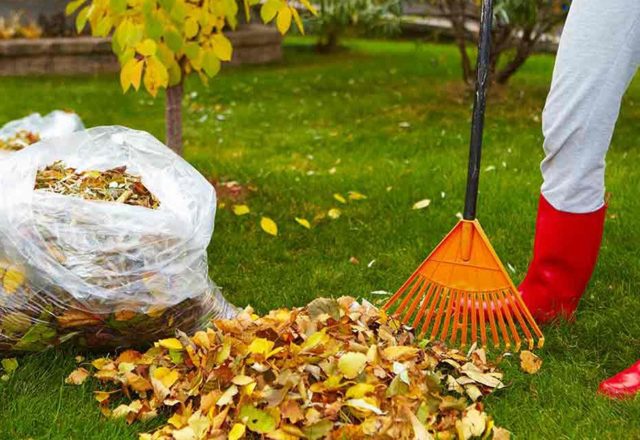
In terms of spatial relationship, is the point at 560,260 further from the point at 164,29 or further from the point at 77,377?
the point at 164,29

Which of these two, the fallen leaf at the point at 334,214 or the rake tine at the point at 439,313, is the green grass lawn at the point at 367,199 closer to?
the fallen leaf at the point at 334,214

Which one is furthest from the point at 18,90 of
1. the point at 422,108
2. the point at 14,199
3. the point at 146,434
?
the point at 146,434

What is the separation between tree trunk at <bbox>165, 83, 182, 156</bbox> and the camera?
142 inches

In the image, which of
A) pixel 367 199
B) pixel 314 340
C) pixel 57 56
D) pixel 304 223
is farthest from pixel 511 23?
pixel 57 56

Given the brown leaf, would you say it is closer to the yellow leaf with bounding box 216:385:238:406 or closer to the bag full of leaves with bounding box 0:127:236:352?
the bag full of leaves with bounding box 0:127:236:352

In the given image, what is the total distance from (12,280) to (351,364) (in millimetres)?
861

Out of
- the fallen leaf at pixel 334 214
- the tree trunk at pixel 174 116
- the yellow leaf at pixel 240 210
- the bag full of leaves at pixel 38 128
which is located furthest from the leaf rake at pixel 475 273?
the bag full of leaves at pixel 38 128

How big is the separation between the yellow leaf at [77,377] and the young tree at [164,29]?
978mm

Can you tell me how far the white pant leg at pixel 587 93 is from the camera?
81.3 inches

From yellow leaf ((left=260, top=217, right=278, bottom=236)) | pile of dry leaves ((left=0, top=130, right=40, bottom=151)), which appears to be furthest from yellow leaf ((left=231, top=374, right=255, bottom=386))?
pile of dry leaves ((left=0, top=130, right=40, bottom=151))

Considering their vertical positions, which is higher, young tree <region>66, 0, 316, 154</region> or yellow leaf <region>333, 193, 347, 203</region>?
young tree <region>66, 0, 316, 154</region>

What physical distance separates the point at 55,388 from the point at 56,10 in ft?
23.9

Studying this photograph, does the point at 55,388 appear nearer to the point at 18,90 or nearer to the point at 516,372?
the point at 516,372

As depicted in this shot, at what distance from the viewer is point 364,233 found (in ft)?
10.7
